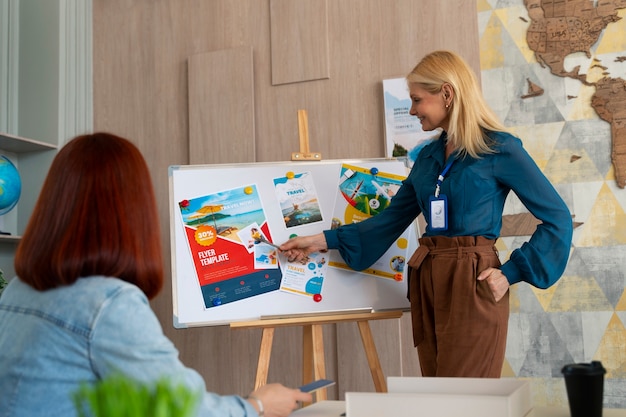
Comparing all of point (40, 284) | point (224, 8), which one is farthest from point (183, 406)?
point (224, 8)

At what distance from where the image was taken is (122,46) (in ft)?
14.3

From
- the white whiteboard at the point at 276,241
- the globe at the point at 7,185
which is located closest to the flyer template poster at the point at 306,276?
the white whiteboard at the point at 276,241

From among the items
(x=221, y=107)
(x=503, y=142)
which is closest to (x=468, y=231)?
(x=503, y=142)

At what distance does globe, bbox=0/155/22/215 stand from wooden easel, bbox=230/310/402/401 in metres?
1.48

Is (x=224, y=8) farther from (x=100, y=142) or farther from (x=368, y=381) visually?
(x=100, y=142)

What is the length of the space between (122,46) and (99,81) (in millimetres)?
268

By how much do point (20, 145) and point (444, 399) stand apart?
3329 mm

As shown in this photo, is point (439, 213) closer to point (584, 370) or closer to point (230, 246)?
point (230, 246)

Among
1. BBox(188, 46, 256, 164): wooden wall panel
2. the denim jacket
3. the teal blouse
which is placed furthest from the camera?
BBox(188, 46, 256, 164): wooden wall panel

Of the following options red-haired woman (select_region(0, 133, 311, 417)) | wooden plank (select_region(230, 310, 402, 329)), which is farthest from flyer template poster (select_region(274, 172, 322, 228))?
red-haired woman (select_region(0, 133, 311, 417))

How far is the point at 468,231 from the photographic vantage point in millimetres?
2426

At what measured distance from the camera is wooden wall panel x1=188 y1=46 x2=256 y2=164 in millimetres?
3961

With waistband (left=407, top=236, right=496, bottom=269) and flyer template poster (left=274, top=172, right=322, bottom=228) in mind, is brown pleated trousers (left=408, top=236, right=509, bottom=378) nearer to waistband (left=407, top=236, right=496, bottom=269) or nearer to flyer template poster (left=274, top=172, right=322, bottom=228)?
waistband (left=407, top=236, right=496, bottom=269)

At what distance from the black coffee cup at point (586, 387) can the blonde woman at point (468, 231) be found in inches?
48.2
